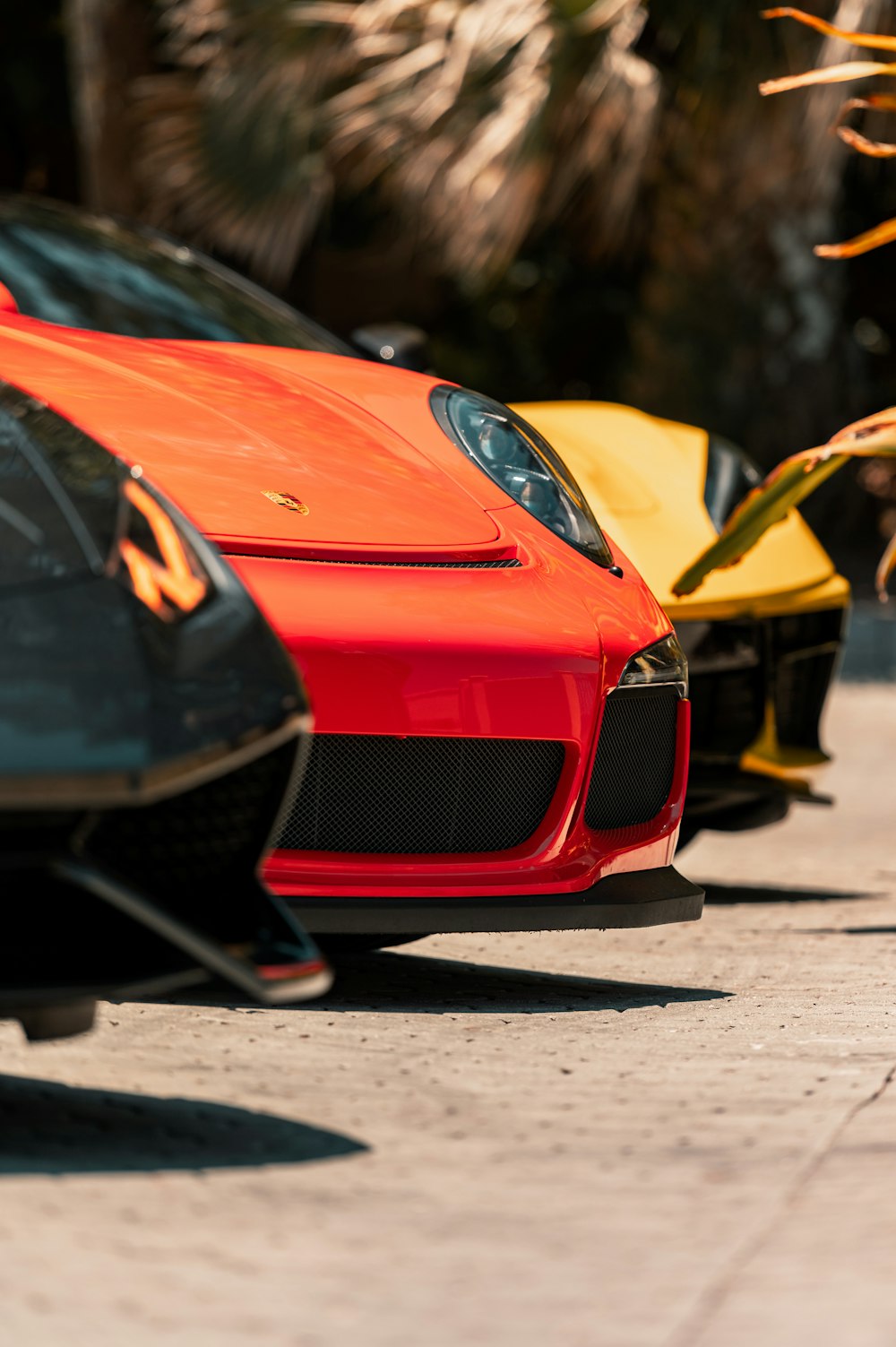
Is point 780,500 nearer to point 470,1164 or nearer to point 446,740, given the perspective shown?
point 446,740

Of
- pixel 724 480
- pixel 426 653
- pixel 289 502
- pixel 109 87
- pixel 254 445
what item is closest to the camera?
pixel 426 653

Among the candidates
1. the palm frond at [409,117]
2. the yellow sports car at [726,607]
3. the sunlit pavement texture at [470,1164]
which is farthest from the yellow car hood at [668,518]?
the palm frond at [409,117]

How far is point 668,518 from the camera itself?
Result: 4.33 m

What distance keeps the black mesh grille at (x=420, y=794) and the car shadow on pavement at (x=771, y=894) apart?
64.1 inches

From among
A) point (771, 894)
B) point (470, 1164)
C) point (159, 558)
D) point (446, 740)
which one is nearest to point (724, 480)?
point (771, 894)

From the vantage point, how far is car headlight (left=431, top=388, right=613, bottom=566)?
3.50 meters

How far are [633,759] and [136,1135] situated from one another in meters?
1.18

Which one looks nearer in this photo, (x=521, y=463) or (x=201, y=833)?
(x=201, y=833)

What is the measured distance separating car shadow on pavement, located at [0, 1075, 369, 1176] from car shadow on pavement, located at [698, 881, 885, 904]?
2.31 m

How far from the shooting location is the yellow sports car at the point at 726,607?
166 inches

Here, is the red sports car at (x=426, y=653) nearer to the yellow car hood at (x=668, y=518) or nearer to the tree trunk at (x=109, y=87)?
the yellow car hood at (x=668, y=518)

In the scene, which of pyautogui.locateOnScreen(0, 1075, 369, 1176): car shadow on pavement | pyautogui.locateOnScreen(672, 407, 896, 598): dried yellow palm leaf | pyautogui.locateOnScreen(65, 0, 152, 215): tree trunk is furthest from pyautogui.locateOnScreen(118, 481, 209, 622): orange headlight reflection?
pyautogui.locateOnScreen(65, 0, 152, 215): tree trunk

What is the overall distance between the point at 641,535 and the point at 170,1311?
258cm

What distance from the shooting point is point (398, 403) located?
12.0ft
